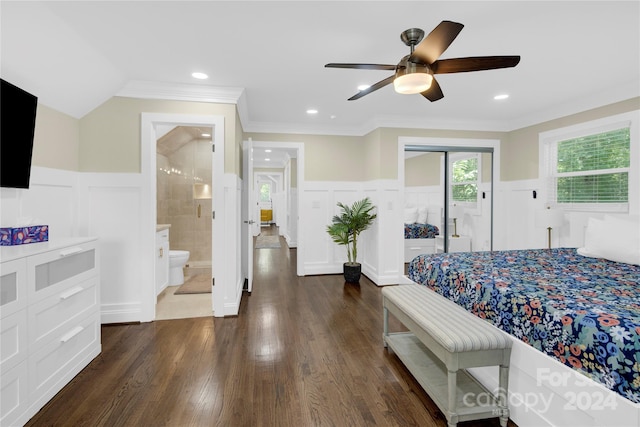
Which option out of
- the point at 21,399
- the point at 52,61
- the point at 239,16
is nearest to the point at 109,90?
the point at 52,61

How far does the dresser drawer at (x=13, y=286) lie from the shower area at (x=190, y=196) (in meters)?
3.53

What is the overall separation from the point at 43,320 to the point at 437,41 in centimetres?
286

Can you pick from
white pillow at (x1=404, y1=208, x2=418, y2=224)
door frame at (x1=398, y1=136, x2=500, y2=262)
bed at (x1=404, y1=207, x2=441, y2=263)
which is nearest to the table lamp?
door frame at (x1=398, y1=136, x2=500, y2=262)

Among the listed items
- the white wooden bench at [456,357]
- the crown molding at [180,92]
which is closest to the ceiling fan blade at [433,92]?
the white wooden bench at [456,357]

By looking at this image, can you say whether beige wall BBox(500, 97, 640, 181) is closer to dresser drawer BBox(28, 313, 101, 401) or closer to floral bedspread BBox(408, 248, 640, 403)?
floral bedspread BBox(408, 248, 640, 403)

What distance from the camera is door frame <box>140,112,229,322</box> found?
9.93 feet

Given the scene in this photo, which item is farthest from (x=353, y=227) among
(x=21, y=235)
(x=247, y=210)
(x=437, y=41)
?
(x=21, y=235)

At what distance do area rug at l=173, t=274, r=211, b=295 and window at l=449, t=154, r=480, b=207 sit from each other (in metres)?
4.01

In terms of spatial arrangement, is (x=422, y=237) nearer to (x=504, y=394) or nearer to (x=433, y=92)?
(x=433, y=92)

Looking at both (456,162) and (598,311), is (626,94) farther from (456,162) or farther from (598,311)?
(598,311)

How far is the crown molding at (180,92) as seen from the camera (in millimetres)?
2979

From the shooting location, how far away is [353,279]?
448 cm

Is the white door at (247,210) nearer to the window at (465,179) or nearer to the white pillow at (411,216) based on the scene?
the white pillow at (411,216)

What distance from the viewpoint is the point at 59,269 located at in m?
2.03
